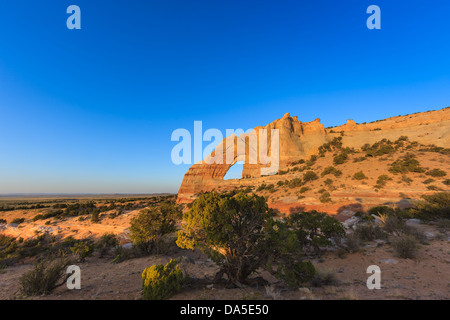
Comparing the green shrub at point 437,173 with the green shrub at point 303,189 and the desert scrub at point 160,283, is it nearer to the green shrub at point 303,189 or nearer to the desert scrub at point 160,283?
the green shrub at point 303,189

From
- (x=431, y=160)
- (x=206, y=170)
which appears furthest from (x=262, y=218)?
(x=206, y=170)

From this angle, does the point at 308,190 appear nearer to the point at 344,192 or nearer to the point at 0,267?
the point at 344,192

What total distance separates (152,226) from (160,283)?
25.9 feet

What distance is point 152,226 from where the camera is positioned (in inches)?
487

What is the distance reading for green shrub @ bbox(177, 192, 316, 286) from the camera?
564 cm

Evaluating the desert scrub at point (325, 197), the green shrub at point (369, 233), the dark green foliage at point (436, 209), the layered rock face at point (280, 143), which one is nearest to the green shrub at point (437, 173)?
the desert scrub at point (325, 197)

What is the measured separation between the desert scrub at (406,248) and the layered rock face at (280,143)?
1433 inches

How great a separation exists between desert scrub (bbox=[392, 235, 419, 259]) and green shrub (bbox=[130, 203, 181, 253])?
40.3 feet

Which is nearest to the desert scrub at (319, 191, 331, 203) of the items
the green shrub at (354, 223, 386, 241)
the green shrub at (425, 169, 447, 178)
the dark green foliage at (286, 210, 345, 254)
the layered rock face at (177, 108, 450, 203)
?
the green shrub at (354, 223, 386, 241)

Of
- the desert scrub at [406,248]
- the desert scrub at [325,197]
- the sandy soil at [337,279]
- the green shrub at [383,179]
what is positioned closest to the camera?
the sandy soil at [337,279]

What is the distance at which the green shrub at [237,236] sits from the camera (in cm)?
564

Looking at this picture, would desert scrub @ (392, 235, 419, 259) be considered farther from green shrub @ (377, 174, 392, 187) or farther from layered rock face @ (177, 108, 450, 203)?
layered rock face @ (177, 108, 450, 203)

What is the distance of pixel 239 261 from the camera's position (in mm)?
5848
